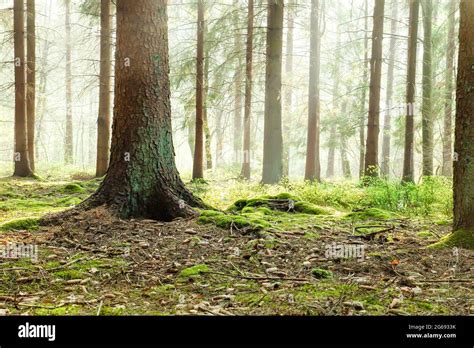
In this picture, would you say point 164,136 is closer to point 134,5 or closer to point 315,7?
point 134,5

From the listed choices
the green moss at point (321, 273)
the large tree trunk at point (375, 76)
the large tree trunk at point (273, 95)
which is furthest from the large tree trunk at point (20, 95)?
the green moss at point (321, 273)

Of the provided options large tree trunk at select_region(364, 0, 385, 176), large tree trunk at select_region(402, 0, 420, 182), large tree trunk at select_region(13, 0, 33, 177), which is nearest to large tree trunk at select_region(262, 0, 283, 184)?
large tree trunk at select_region(364, 0, 385, 176)

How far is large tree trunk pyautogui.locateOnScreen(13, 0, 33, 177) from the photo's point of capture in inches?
623

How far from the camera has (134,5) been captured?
721 centimetres

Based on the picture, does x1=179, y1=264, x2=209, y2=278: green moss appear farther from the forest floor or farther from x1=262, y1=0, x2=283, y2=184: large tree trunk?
x1=262, y1=0, x2=283, y2=184: large tree trunk

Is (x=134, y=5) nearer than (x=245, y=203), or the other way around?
(x=134, y=5)

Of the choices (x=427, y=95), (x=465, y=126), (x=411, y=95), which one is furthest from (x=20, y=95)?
(x=465, y=126)

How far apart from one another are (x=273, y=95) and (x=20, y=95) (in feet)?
29.5

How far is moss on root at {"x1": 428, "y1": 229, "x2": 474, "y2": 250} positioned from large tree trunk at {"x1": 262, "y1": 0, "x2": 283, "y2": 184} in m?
9.45

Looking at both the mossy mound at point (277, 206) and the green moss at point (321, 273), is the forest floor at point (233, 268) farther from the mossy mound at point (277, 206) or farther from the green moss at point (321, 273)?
the mossy mound at point (277, 206)

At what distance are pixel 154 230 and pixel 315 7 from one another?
1370cm

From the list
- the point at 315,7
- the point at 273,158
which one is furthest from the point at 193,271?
the point at 315,7

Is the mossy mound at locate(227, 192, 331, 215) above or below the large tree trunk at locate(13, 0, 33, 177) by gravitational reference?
below
